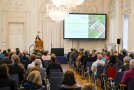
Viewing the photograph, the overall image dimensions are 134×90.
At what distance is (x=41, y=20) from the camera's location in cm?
2175

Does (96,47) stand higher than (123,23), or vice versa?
(123,23)

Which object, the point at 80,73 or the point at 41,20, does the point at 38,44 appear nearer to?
the point at 41,20

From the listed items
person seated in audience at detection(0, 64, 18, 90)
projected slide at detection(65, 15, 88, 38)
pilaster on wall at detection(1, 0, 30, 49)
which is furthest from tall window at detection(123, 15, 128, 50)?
person seated in audience at detection(0, 64, 18, 90)

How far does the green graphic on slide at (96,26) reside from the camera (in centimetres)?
2144

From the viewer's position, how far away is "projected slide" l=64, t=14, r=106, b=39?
2133cm

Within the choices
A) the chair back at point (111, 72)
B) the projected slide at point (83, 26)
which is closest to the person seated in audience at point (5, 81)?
the chair back at point (111, 72)

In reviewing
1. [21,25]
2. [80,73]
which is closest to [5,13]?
[21,25]

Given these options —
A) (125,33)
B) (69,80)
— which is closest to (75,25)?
(125,33)

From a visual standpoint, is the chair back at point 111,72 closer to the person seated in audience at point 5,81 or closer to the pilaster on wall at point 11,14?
the person seated in audience at point 5,81

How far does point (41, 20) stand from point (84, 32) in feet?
10.7

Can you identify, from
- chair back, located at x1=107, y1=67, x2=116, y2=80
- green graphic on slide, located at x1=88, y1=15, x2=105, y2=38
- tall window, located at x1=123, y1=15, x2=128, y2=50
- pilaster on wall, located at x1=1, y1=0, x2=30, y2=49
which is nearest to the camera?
chair back, located at x1=107, y1=67, x2=116, y2=80

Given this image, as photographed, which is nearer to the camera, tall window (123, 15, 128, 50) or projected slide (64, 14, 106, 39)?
tall window (123, 15, 128, 50)

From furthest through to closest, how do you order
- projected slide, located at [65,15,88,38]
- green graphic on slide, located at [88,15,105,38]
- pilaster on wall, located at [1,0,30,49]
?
green graphic on slide, located at [88,15,105,38]
projected slide, located at [65,15,88,38]
pilaster on wall, located at [1,0,30,49]

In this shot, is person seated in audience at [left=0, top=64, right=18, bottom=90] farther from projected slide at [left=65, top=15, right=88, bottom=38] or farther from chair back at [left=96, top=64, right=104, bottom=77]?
projected slide at [left=65, top=15, right=88, bottom=38]
